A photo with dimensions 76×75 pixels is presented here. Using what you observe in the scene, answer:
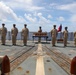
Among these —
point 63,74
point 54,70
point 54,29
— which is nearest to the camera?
point 63,74

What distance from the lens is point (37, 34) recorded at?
25.1 meters

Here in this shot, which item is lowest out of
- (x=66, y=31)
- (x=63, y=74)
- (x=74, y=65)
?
(x=63, y=74)

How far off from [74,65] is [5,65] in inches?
67.7

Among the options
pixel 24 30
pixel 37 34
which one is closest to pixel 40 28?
pixel 37 34

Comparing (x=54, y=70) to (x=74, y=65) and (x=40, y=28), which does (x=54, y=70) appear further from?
(x=40, y=28)

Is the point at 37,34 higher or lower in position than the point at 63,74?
higher

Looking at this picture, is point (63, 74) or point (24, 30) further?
point (24, 30)

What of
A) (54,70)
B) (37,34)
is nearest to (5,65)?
(54,70)

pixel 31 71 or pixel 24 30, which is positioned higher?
pixel 24 30

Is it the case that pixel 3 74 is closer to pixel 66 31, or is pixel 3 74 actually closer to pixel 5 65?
pixel 5 65

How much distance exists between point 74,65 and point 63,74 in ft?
5.50

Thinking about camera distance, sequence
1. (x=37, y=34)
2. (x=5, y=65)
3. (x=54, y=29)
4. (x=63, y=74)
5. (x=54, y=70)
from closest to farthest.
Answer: (x=5, y=65)
(x=63, y=74)
(x=54, y=70)
(x=54, y=29)
(x=37, y=34)

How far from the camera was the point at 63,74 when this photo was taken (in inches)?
285

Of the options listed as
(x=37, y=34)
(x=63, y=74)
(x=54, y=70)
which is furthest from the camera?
(x=37, y=34)
